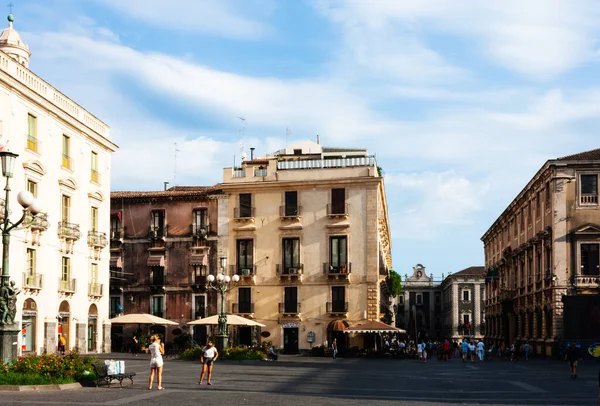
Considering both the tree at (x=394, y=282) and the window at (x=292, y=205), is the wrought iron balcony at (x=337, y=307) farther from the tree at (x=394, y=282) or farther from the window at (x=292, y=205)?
the tree at (x=394, y=282)

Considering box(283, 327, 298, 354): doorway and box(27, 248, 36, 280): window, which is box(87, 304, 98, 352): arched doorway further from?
box(283, 327, 298, 354): doorway

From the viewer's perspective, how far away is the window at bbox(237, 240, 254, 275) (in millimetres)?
56875

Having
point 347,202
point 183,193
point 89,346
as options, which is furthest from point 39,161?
point 347,202

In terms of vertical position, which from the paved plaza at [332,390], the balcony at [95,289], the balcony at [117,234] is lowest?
the paved plaza at [332,390]

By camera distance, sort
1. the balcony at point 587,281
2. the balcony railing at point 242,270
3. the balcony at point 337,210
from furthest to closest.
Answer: the balcony railing at point 242,270, the balcony at point 337,210, the balcony at point 587,281

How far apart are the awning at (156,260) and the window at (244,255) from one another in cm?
511

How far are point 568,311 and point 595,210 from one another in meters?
6.14

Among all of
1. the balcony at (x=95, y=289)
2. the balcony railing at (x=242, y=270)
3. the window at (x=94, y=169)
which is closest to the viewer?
the balcony at (x=95, y=289)

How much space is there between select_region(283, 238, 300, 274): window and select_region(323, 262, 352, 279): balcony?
2.11 meters

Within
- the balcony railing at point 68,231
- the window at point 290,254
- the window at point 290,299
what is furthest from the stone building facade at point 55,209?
the window at point 290,254

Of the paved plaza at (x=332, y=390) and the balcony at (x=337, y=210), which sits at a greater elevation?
the balcony at (x=337, y=210)

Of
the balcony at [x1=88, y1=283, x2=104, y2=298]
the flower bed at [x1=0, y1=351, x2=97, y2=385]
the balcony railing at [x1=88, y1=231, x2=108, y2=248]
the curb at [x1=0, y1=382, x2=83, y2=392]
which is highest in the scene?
the balcony railing at [x1=88, y1=231, x2=108, y2=248]

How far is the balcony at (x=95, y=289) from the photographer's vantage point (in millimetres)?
46847

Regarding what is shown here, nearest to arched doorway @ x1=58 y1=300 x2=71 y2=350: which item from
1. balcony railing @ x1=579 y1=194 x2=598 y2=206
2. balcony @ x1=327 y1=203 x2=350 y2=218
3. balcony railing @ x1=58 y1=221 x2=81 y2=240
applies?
balcony railing @ x1=58 y1=221 x2=81 y2=240
